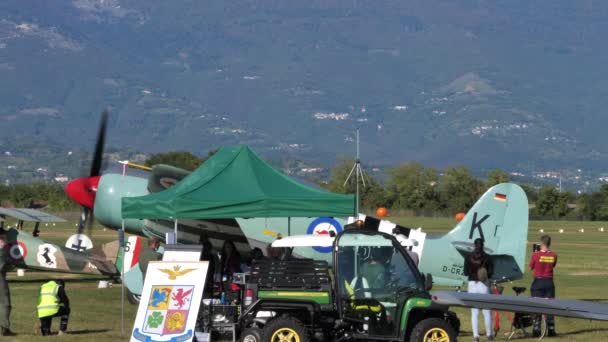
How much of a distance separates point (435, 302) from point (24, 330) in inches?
271

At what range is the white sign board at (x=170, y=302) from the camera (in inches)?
534

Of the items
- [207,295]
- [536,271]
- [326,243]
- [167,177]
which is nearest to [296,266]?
[326,243]

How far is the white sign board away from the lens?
13.6 metres

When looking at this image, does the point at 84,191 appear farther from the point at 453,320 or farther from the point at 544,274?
the point at 453,320

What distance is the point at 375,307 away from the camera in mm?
13117

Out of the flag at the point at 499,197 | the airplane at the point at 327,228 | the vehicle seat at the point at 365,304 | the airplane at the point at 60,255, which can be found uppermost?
the flag at the point at 499,197

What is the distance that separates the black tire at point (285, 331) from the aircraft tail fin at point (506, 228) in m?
7.67

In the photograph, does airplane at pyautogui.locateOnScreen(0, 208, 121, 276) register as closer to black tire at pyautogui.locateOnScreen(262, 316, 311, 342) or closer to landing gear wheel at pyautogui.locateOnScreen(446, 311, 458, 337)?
black tire at pyautogui.locateOnScreen(262, 316, 311, 342)

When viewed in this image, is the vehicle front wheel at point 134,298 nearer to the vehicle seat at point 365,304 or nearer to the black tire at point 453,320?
the vehicle seat at point 365,304

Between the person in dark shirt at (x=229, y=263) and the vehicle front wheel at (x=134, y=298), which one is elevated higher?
the person in dark shirt at (x=229, y=263)

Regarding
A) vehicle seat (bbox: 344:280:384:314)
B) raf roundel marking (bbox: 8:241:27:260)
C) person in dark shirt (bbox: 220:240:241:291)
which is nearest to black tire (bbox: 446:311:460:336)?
vehicle seat (bbox: 344:280:384:314)

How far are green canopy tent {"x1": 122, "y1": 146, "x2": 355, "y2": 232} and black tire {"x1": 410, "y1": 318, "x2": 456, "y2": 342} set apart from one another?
9.02ft

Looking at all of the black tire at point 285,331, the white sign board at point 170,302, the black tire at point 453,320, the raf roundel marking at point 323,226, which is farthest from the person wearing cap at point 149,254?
the black tire at point 453,320

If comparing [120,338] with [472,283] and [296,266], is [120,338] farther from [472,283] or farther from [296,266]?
[472,283]
